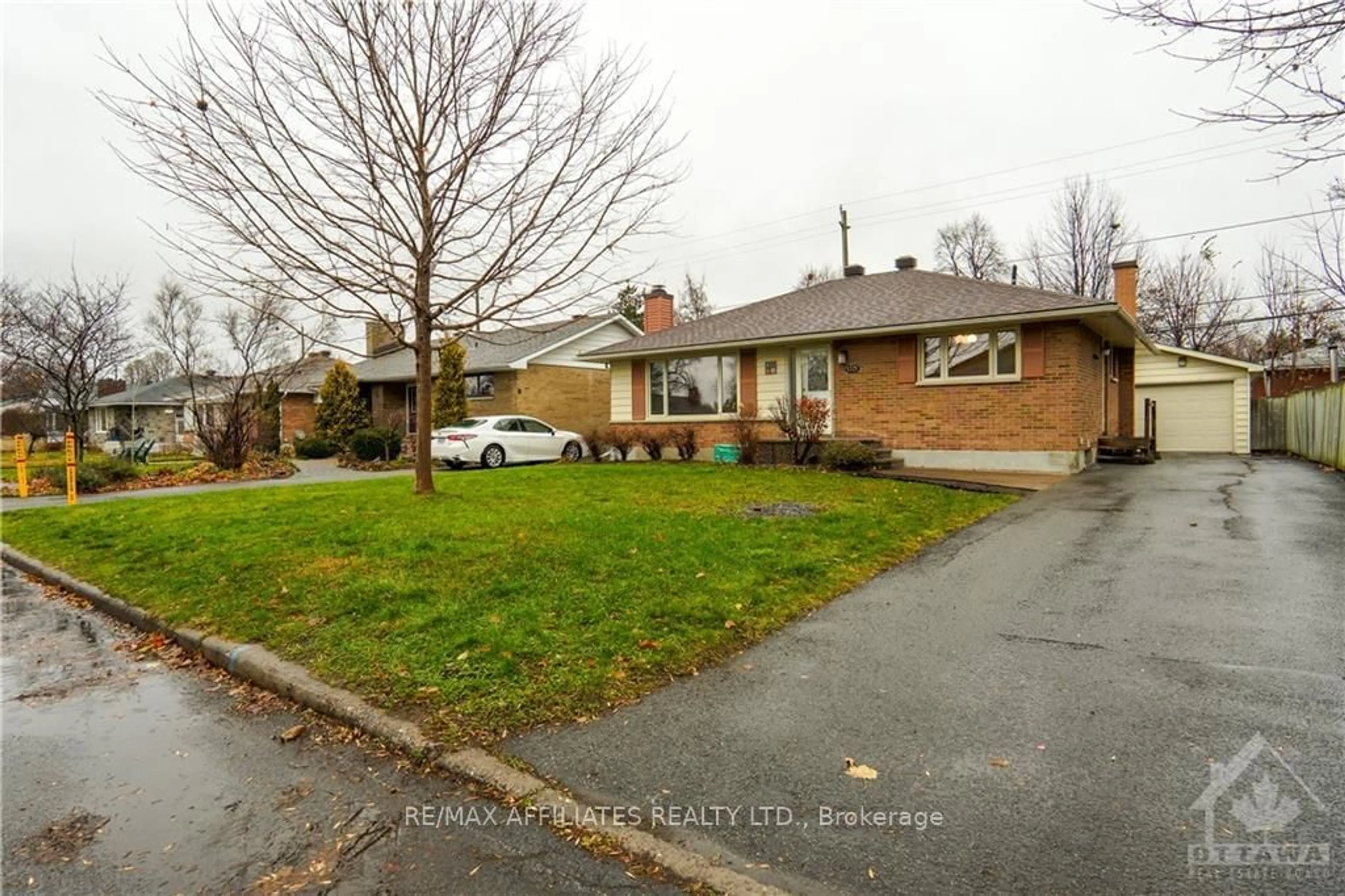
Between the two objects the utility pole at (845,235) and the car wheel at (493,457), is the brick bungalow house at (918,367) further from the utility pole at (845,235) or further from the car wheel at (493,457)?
the utility pole at (845,235)

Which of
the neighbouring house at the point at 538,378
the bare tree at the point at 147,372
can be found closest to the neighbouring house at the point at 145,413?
the bare tree at the point at 147,372

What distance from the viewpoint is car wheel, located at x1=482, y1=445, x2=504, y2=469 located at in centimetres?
1795

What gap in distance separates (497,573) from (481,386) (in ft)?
65.3

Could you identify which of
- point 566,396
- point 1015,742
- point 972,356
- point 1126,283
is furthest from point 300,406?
point 1015,742

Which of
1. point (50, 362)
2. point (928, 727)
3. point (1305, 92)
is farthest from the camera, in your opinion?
point (50, 362)

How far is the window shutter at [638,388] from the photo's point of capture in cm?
1795

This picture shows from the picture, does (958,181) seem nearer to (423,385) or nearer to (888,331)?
(888,331)

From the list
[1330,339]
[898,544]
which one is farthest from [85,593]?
[1330,339]

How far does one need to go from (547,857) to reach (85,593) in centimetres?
621

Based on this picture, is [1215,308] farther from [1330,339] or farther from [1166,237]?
[1166,237]

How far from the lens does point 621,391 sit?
1852cm

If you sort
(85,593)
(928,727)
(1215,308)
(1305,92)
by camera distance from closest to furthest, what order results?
(928,727) < (1305,92) < (85,593) < (1215,308)

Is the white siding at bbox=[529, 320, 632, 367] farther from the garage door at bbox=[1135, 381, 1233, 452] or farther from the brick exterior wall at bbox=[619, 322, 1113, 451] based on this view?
the garage door at bbox=[1135, 381, 1233, 452]

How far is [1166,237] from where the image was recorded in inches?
939
